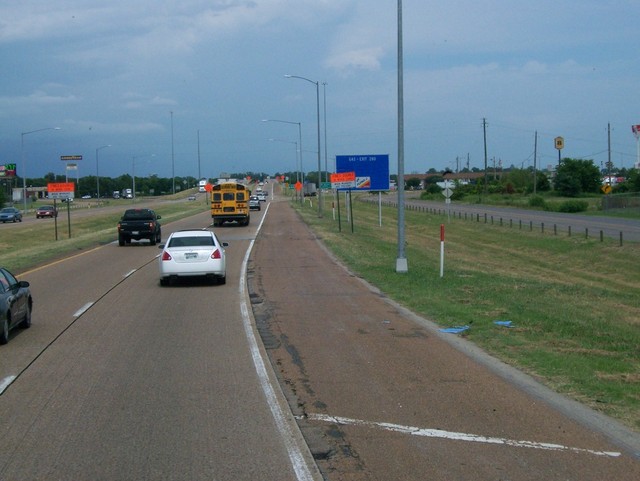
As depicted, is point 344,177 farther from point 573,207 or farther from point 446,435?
point 573,207

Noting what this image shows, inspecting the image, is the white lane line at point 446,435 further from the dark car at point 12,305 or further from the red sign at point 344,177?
the red sign at point 344,177

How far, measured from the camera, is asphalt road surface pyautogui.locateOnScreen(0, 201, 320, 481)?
688 centimetres

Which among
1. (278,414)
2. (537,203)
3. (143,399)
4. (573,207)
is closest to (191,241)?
(143,399)

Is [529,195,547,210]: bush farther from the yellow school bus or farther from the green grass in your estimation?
the green grass

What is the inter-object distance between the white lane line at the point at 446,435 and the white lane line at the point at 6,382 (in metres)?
4.09

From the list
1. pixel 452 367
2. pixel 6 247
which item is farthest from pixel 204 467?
pixel 6 247

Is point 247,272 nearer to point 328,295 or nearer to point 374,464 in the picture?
point 328,295

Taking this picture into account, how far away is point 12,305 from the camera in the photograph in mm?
13148

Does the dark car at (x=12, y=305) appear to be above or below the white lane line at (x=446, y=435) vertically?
above

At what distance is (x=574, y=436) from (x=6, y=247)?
154 feet

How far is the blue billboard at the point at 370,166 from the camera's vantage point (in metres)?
55.5

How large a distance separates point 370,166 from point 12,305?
4392cm

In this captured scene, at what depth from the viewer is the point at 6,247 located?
161ft

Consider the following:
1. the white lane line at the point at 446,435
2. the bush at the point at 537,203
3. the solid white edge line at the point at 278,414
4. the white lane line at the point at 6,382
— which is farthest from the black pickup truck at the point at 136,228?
the bush at the point at 537,203
